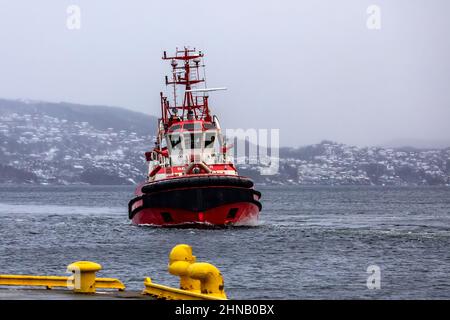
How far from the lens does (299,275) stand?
3148 cm

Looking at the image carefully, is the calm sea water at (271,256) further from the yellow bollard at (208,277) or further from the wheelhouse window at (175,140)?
the yellow bollard at (208,277)

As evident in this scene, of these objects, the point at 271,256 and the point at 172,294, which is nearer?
the point at 172,294

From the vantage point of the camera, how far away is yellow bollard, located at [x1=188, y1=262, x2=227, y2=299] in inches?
622

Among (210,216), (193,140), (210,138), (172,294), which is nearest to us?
(172,294)

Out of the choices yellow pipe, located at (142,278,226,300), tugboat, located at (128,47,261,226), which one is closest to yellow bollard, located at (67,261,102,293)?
yellow pipe, located at (142,278,226,300)

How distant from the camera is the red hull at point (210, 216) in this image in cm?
4488

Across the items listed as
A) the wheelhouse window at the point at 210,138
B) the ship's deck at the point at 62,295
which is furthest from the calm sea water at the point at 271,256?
the ship's deck at the point at 62,295

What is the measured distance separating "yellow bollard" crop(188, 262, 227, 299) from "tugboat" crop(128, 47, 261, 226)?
27.9 metres

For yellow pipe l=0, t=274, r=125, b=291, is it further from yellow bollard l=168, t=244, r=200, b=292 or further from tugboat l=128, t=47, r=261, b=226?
tugboat l=128, t=47, r=261, b=226

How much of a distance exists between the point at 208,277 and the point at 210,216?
95.5ft

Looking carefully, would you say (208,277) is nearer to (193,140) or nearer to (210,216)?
(210,216)

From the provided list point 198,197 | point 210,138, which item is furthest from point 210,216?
point 210,138

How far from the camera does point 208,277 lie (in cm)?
1584
